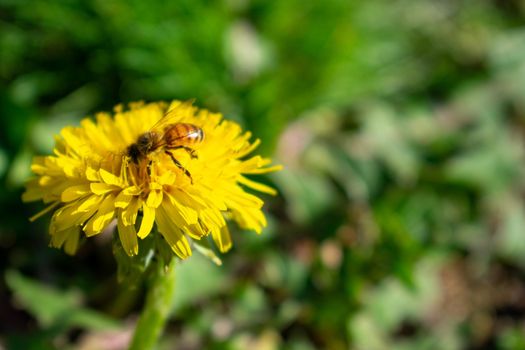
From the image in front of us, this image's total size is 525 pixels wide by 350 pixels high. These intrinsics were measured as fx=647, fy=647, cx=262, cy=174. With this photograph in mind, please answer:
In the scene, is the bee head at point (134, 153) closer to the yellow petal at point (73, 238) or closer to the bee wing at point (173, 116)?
the bee wing at point (173, 116)

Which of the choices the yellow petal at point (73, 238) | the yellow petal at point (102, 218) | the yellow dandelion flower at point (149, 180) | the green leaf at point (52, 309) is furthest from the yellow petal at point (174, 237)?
the green leaf at point (52, 309)

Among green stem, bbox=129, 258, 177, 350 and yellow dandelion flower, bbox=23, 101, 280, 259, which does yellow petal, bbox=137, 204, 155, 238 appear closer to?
yellow dandelion flower, bbox=23, 101, 280, 259

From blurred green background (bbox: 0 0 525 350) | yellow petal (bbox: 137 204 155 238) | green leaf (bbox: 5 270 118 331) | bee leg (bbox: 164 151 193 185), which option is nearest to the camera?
yellow petal (bbox: 137 204 155 238)

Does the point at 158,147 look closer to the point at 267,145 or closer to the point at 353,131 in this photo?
the point at 267,145

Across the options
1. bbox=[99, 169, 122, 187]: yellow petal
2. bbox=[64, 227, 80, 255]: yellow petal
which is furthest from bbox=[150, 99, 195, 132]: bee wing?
bbox=[64, 227, 80, 255]: yellow petal

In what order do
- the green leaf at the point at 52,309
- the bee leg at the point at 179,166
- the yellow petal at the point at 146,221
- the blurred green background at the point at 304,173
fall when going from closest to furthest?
1. the yellow petal at the point at 146,221
2. the bee leg at the point at 179,166
3. the green leaf at the point at 52,309
4. the blurred green background at the point at 304,173

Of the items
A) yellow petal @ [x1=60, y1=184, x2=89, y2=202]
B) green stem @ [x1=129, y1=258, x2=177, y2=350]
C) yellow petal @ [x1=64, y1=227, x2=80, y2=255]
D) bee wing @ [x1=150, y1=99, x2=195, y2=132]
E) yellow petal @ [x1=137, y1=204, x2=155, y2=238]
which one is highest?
bee wing @ [x1=150, y1=99, x2=195, y2=132]

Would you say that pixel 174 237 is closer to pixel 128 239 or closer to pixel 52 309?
pixel 128 239

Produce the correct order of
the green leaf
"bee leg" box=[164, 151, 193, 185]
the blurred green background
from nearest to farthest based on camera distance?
"bee leg" box=[164, 151, 193, 185] → the green leaf → the blurred green background
